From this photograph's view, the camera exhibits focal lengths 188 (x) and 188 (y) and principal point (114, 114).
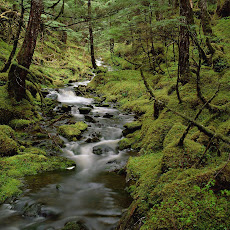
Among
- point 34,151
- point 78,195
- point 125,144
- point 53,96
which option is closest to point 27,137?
point 34,151

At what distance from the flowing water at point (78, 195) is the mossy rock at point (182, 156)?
1.37m

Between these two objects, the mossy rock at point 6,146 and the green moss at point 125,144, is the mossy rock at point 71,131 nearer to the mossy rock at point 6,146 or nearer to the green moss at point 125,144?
the green moss at point 125,144

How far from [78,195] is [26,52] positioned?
6146 millimetres

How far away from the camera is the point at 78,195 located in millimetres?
4977

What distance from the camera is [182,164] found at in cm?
381

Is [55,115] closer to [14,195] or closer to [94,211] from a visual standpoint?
[14,195]

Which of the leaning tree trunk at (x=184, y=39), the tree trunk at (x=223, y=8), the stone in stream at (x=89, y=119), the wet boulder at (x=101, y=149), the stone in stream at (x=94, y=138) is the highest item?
the tree trunk at (x=223, y=8)

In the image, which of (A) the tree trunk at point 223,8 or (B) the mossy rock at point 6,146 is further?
(A) the tree trunk at point 223,8

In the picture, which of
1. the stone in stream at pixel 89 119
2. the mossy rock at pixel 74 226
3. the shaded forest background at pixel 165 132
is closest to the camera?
the shaded forest background at pixel 165 132

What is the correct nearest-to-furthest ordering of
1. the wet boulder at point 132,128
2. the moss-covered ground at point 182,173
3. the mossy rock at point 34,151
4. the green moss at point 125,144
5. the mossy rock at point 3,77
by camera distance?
the moss-covered ground at point 182,173
the mossy rock at point 34,151
the green moss at point 125,144
the wet boulder at point 132,128
the mossy rock at point 3,77

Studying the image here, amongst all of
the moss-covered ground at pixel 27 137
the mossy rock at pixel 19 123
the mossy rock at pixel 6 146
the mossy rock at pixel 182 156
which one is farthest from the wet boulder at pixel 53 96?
the mossy rock at pixel 182 156

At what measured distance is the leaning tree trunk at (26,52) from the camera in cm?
727

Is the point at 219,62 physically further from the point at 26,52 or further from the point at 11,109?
the point at 11,109

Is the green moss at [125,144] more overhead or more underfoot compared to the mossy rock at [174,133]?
more underfoot
